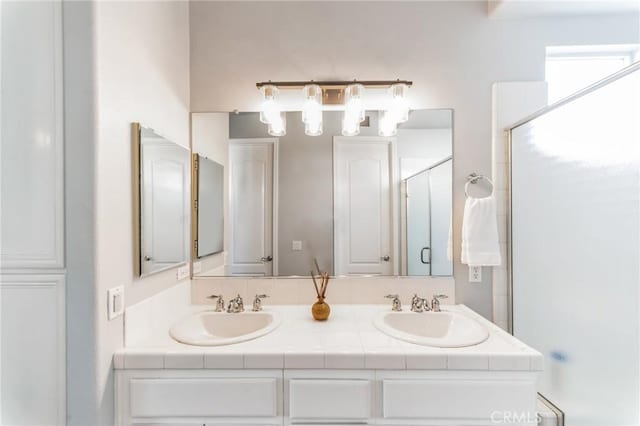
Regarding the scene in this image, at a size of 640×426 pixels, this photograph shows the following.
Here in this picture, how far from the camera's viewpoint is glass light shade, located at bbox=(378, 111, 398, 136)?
169 centimetres

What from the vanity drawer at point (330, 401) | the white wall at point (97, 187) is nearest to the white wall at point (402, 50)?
the white wall at point (97, 187)

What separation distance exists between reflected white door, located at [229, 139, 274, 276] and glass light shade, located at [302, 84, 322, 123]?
25cm

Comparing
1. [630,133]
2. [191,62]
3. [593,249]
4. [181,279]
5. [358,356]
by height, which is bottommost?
[358,356]

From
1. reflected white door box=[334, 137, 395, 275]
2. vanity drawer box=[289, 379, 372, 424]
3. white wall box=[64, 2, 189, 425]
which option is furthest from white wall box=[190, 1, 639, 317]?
vanity drawer box=[289, 379, 372, 424]

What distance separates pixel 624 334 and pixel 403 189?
1.02 metres

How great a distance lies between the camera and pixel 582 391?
1.22 metres

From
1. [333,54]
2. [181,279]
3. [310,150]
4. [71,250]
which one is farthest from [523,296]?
[71,250]

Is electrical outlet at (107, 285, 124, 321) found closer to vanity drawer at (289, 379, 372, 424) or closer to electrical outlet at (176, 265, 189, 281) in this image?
electrical outlet at (176, 265, 189, 281)

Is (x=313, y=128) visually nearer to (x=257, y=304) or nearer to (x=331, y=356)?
(x=257, y=304)

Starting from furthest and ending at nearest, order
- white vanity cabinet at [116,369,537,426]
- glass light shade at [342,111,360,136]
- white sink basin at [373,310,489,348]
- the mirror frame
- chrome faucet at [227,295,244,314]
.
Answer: glass light shade at [342,111,360,136]
chrome faucet at [227,295,244,314]
white sink basin at [373,310,489,348]
the mirror frame
white vanity cabinet at [116,369,537,426]

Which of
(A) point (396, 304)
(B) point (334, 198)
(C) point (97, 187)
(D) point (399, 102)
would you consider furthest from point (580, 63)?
(C) point (97, 187)

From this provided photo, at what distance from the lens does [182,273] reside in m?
1.61

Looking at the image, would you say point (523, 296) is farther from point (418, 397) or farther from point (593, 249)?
point (418, 397)

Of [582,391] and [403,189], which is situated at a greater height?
[403,189]
